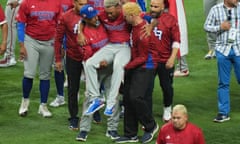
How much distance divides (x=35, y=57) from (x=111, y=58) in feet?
4.71

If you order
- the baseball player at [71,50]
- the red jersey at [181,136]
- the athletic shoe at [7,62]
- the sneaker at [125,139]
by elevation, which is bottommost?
the athletic shoe at [7,62]

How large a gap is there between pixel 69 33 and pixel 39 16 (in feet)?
2.13

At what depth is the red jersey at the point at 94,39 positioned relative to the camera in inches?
375

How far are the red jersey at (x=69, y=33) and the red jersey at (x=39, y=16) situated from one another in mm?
528

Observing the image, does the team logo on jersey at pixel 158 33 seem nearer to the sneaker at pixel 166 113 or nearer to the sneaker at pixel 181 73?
the sneaker at pixel 166 113

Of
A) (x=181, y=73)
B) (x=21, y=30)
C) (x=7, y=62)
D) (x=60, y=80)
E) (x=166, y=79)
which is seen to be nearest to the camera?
(x=21, y=30)

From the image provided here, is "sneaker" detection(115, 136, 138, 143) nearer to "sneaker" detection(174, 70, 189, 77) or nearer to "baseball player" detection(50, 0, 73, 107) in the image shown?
"baseball player" detection(50, 0, 73, 107)

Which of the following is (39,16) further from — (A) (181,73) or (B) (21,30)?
(A) (181,73)

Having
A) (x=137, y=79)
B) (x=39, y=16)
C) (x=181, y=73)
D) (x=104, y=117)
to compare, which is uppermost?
(x=39, y=16)

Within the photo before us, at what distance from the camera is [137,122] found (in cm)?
969

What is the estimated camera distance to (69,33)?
9.98m

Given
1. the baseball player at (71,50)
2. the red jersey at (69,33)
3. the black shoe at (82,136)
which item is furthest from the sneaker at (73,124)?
the red jersey at (69,33)

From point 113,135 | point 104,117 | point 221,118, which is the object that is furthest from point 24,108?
point 221,118

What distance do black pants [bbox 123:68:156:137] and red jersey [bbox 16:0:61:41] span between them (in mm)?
1495
